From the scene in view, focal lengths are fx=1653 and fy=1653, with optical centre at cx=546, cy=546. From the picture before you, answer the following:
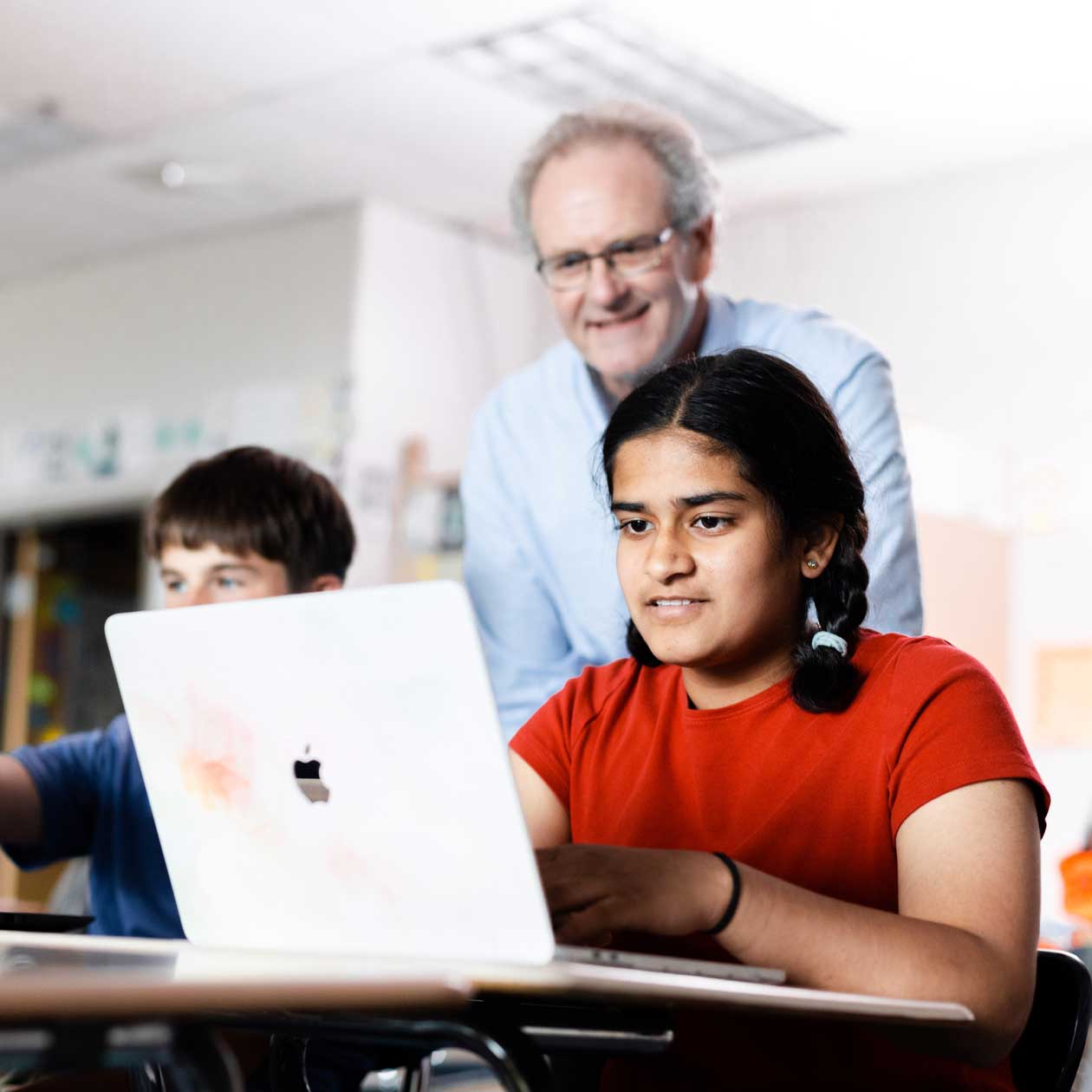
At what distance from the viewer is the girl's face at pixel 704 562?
1254 millimetres

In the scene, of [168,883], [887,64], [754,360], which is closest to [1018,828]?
[754,360]

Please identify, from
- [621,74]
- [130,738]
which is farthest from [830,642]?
[621,74]

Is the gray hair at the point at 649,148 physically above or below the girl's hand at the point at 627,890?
above

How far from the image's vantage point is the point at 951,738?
1.10m

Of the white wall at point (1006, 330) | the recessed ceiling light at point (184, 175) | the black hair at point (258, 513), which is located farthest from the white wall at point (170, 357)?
the black hair at point (258, 513)

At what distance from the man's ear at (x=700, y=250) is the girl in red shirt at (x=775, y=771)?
73 centimetres

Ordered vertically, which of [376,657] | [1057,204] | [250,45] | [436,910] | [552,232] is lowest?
[436,910]

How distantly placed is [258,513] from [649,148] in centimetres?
66

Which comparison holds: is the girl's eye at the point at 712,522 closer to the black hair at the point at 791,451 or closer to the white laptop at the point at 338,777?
the black hair at the point at 791,451

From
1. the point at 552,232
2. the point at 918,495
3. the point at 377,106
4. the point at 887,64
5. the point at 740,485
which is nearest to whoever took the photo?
the point at 740,485

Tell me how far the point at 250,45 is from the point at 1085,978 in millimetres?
3504

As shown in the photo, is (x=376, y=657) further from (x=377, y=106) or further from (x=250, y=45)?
(x=377, y=106)

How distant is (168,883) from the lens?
1.84m

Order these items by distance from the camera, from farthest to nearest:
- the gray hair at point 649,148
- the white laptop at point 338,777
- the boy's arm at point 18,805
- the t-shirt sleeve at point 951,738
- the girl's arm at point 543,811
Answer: the gray hair at point 649,148, the boy's arm at point 18,805, the girl's arm at point 543,811, the t-shirt sleeve at point 951,738, the white laptop at point 338,777
